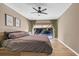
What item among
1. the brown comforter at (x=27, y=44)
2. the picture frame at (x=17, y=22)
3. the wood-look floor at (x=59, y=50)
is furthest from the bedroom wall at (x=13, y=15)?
the wood-look floor at (x=59, y=50)

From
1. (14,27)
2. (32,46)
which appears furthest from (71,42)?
(14,27)

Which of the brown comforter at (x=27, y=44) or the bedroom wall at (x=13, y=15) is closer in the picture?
the brown comforter at (x=27, y=44)

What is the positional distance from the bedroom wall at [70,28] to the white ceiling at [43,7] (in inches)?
5.5

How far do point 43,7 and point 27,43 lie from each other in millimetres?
624

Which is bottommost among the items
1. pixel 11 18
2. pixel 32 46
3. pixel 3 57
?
pixel 3 57

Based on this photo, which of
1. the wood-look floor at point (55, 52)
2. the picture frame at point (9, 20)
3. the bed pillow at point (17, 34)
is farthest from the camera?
the picture frame at point (9, 20)

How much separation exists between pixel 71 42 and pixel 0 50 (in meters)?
1.30

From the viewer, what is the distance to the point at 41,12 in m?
2.29

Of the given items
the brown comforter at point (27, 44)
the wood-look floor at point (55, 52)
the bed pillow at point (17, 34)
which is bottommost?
the wood-look floor at point (55, 52)

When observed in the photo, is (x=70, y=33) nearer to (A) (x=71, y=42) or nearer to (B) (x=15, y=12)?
(A) (x=71, y=42)

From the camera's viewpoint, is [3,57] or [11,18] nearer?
[3,57]

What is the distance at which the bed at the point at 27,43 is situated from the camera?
2172 millimetres

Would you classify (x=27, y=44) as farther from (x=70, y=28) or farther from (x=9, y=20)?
(x=70, y=28)

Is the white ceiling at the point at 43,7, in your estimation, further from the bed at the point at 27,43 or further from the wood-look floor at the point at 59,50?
the wood-look floor at the point at 59,50
